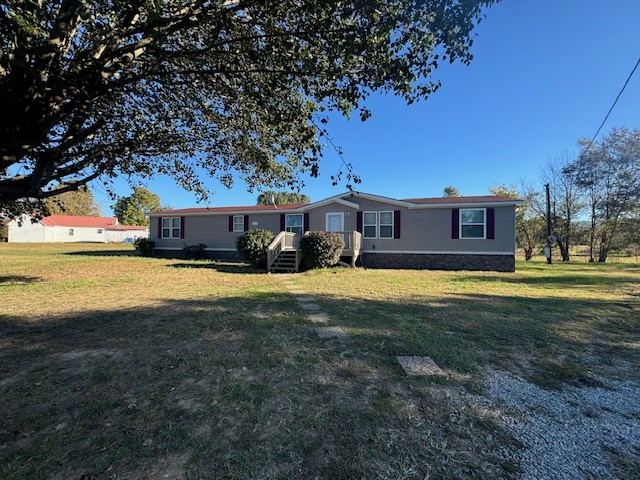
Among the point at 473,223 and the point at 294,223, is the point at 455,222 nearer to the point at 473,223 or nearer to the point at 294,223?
the point at 473,223

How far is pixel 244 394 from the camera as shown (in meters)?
2.73

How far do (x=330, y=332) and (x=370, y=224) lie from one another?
1121 cm

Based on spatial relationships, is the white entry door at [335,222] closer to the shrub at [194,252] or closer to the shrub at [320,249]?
the shrub at [320,249]

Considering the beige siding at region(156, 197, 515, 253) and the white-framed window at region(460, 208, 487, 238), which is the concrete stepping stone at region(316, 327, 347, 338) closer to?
the beige siding at region(156, 197, 515, 253)

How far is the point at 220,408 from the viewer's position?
2498 millimetres

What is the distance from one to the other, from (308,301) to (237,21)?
508 cm

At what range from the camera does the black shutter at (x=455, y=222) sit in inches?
551

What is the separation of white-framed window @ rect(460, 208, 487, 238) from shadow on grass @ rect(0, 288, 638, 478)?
8.89 metres

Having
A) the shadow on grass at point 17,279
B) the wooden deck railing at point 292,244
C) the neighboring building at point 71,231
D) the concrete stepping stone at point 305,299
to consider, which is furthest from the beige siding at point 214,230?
the neighboring building at point 71,231

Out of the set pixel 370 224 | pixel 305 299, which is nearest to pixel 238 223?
pixel 370 224

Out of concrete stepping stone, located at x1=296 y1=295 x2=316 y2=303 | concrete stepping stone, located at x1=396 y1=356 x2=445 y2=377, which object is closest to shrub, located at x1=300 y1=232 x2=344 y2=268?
concrete stepping stone, located at x1=296 y1=295 x2=316 y2=303

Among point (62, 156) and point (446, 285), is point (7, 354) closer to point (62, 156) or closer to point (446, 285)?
point (62, 156)

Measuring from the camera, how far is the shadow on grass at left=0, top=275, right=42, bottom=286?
884 cm

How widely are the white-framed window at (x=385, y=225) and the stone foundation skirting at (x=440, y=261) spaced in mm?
964
